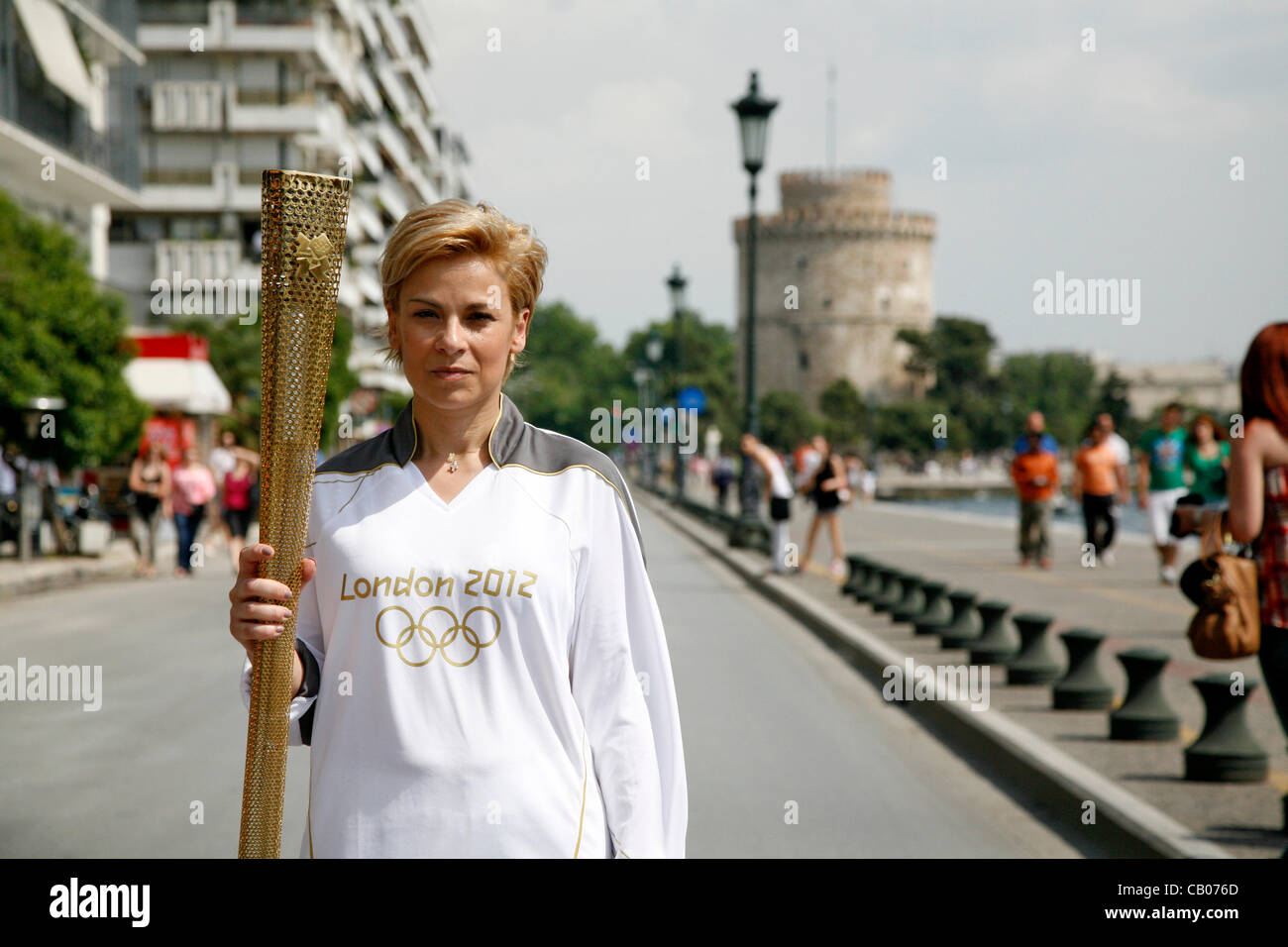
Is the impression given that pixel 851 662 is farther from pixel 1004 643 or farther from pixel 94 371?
pixel 94 371

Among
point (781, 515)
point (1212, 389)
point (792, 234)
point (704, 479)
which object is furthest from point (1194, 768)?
point (1212, 389)

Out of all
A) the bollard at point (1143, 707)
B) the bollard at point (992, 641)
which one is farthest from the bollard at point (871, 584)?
the bollard at point (1143, 707)

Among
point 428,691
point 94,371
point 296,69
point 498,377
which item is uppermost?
point 296,69

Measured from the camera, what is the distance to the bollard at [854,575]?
15.3 meters

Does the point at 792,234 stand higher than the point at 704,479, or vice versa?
the point at 792,234

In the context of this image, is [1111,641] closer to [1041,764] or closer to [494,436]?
[1041,764]

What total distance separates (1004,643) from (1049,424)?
107536 millimetres

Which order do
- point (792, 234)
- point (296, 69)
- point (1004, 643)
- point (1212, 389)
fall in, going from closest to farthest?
point (1004, 643) < point (296, 69) < point (792, 234) < point (1212, 389)

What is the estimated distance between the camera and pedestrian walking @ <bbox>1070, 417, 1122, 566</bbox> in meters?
18.1

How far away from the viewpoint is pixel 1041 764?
6844mm

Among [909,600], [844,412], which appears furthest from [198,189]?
[844,412]

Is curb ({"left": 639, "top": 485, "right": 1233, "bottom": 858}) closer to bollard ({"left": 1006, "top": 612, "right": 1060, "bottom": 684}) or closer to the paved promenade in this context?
the paved promenade

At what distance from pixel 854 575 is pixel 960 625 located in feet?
15.1
